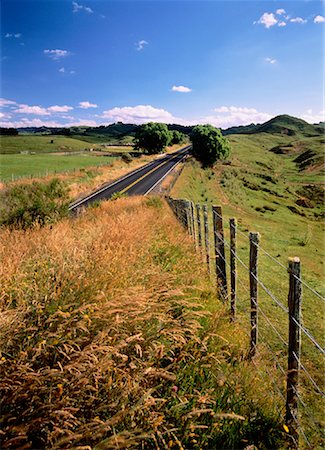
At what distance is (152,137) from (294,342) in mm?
77902

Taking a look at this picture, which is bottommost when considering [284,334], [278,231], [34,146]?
[278,231]

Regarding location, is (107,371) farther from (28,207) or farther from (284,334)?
(28,207)

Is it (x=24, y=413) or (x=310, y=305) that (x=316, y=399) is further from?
(x=310, y=305)

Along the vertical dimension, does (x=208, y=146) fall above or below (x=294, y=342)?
above

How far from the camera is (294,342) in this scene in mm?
Result: 3311

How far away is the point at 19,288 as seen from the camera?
3.11 metres

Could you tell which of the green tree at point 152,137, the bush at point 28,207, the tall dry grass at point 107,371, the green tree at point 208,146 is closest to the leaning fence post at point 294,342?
the tall dry grass at point 107,371

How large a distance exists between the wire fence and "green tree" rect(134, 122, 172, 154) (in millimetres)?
69279

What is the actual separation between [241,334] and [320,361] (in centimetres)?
219

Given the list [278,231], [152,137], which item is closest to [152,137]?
[152,137]

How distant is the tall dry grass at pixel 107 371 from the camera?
208 cm

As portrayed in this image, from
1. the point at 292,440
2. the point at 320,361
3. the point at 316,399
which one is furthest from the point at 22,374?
the point at 320,361

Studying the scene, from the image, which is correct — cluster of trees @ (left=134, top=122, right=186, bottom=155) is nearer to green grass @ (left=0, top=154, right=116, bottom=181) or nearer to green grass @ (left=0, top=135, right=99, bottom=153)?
green grass @ (left=0, top=154, right=116, bottom=181)

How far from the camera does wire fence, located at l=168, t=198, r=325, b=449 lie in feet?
10.6
